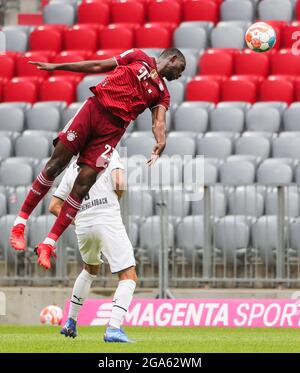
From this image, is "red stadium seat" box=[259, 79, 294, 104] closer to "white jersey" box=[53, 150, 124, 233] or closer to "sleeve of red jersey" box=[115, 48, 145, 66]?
"white jersey" box=[53, 150, 124, 233]

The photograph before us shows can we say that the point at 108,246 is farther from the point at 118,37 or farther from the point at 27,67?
the point at 27,67

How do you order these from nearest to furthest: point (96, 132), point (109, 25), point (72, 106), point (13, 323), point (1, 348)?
point (1, 348) → point (96, 132) → point (13, 323) → point (72, 106) → point (109, 25)

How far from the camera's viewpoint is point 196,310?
53.0ft

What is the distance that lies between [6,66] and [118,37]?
6.49 ft

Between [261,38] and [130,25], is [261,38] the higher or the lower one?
the lower one

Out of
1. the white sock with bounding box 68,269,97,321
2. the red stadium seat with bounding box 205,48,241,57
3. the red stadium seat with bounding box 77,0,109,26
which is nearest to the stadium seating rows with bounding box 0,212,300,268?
the red stadium seat with bounding box 205,48,241,57

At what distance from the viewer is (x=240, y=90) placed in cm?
1997

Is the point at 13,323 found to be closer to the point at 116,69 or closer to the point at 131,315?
the point at 131,315

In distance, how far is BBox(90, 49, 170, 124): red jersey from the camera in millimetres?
11703

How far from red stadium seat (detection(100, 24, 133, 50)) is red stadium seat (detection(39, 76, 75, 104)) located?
1.30 meters

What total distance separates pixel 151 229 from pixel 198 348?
6749 mm

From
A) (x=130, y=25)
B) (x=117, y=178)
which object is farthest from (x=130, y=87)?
(x=130, y=25)

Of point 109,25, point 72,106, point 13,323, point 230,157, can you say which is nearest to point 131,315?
point 13,323

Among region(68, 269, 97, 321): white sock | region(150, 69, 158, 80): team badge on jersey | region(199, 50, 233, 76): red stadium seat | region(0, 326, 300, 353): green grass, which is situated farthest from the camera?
region(199, 50, 233, 76): red stadium seat
